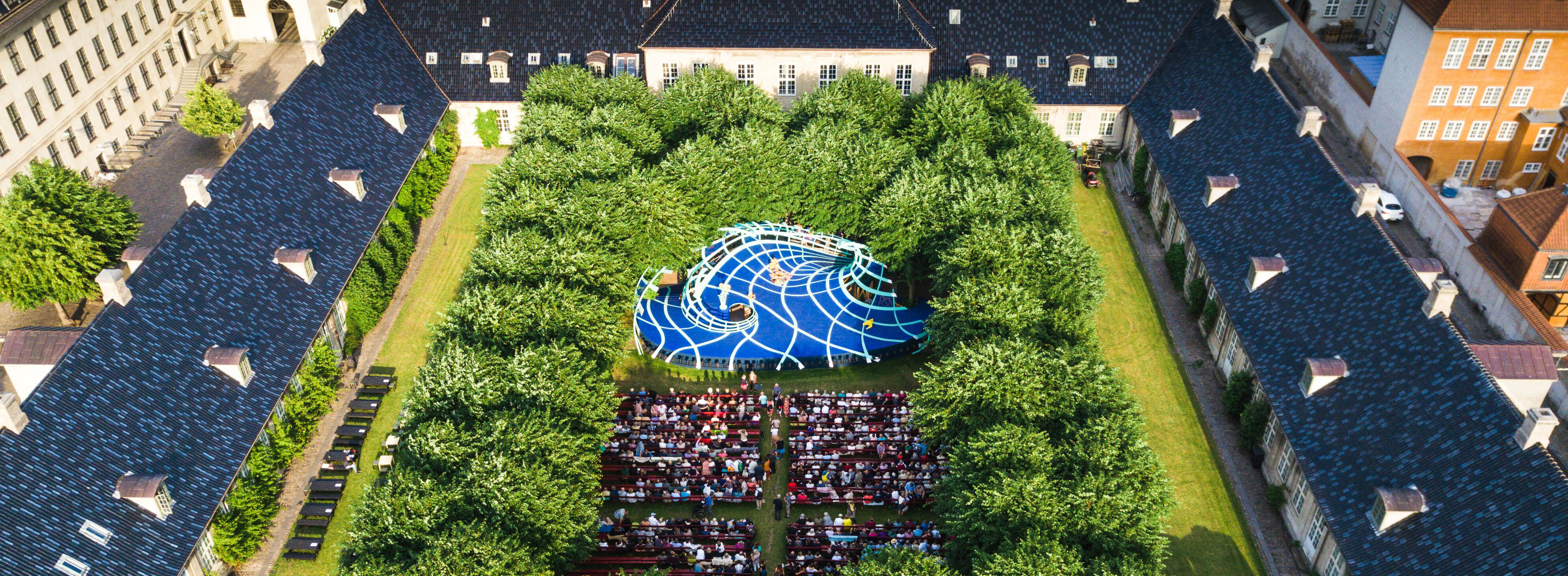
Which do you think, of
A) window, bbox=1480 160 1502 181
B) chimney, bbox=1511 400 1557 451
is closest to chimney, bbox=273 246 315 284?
chimney, bbox=1511 400 1557 451

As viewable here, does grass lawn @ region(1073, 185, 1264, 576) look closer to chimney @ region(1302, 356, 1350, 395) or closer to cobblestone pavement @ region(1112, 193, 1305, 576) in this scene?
cobblestone pavement @ region(1112, 193, 1305, 576)

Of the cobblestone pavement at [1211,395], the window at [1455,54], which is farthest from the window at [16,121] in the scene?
the window at [1455,54]

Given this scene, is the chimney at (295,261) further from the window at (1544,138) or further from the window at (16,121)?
the window at (1544,138)

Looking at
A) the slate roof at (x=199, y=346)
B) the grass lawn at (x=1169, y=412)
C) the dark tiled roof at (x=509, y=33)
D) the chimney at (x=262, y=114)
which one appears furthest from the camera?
the dark tiled roof at (x=509, y=33)

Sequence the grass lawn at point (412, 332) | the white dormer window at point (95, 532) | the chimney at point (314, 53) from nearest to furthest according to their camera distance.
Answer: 1. the white dormer window at point (95, 532)
2. the grass lawn at point (412, 332)
3. the chimney at point (314, 53)

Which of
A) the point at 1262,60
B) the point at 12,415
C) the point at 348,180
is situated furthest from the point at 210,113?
the point at 1262,60

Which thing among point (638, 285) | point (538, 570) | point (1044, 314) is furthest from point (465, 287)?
point (1044, 314)

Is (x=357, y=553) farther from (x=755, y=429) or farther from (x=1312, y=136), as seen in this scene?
(x=1312, y=136)
